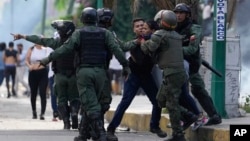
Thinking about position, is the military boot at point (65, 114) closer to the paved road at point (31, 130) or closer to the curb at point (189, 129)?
the paved road at point (31, 130)

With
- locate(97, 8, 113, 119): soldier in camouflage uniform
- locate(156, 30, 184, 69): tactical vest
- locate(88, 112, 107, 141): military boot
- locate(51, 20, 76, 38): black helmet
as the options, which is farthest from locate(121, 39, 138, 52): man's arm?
locate(51, 20, 76, 38): black helmet

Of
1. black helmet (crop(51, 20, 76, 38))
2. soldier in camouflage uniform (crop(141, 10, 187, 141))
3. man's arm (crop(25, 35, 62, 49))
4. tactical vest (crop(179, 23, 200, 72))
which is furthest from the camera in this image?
black helmet (crop(51, 20, 76, 38))

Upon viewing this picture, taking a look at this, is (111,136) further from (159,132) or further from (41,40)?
(41,40)

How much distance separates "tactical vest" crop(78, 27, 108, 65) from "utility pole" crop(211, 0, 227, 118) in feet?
→ 7.02

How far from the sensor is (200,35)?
42.2ft

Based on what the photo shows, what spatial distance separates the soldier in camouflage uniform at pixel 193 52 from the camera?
41.5 feet

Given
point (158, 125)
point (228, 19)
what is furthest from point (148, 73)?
point (228, 19)

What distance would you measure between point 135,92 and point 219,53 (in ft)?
4.44

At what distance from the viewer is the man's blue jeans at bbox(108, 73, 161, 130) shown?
13.6 meters

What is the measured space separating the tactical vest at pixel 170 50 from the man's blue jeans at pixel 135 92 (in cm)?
125

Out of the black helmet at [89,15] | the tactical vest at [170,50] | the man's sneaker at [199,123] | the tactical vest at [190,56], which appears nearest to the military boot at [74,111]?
the man's sneaker at [199,123]

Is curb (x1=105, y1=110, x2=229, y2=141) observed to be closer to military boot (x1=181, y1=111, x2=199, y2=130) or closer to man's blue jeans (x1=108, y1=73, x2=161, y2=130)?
military boot (x1=181, y1=111, x2=199, y2=130)

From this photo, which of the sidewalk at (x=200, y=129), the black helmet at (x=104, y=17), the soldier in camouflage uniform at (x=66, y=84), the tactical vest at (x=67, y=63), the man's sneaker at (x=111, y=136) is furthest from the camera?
the tactical vest at (x=67, y=63)

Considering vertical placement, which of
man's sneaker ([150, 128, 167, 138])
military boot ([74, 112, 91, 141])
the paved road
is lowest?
the paved road
